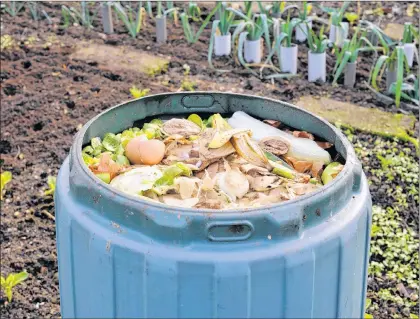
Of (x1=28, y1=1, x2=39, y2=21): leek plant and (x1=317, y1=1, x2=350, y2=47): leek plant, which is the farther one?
(x1=28, y1=1, x2=39, y2=21): leek plant

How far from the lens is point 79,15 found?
459 centimetres

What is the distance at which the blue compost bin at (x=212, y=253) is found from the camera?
1.39 meters

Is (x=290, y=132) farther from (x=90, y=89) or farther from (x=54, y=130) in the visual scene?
(x=90, y=89)

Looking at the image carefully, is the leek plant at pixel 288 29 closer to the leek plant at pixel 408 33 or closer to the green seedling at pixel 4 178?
the leek plant at pixel 408 33

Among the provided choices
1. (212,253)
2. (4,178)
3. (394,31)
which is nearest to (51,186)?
(4,178)

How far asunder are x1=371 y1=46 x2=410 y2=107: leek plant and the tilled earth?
9 cm

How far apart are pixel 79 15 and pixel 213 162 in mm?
3108

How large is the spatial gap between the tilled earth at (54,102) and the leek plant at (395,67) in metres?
0.09

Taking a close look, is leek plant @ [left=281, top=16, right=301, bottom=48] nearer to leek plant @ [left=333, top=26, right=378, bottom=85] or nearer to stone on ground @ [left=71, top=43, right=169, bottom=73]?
leek plant @ [left=333, top=26, right=378, bottom=85]

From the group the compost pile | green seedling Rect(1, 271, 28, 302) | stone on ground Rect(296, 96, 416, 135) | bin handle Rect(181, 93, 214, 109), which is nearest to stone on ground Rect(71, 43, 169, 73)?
stone on ground Rect(296, 96, 416, 135)

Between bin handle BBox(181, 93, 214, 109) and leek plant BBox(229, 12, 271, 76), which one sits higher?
bin handle BBox(181, 93, 214, 109)

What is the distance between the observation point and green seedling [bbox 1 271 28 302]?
2.54 m

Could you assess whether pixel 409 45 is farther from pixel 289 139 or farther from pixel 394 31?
pixel 289 139

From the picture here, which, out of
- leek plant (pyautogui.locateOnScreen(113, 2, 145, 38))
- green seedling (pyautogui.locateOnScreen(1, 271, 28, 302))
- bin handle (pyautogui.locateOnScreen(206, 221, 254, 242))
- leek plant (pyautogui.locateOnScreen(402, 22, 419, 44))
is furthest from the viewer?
leek plant (pyautogui.locateOnScreen(113, 2, 145, 38))
